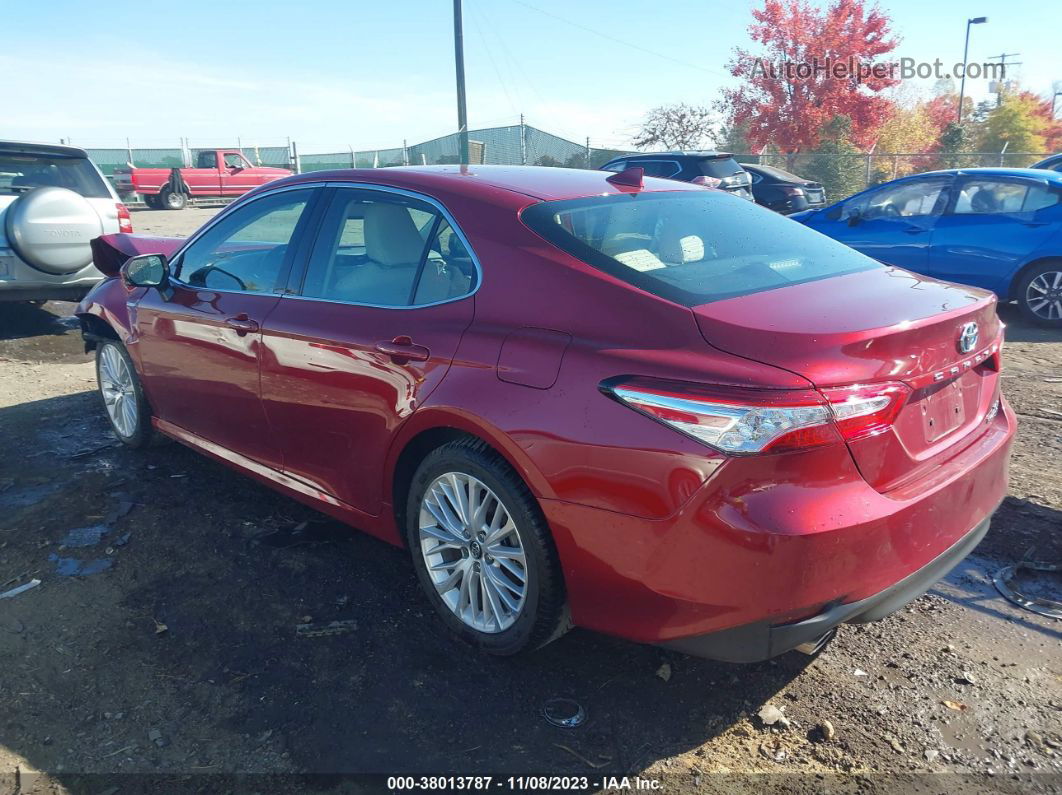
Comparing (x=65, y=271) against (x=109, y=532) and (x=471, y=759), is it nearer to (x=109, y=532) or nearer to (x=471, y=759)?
(x=109, y=532)

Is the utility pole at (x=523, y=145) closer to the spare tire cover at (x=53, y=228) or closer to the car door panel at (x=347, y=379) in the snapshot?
the spare tire cover at (x=53, y=228)

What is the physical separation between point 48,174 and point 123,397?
14.4ft

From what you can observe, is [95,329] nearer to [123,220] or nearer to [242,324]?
[242,324]

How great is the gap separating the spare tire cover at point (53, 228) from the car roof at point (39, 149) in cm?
78

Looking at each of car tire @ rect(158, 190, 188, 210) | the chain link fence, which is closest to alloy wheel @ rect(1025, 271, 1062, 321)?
the chain link fence

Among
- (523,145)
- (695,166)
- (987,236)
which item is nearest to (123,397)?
(987,236)

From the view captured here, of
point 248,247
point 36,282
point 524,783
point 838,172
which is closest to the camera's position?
point 524,783

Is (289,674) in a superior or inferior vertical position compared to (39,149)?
inferior

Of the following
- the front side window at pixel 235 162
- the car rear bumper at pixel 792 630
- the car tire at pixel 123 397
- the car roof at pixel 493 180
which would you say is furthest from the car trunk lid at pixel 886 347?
the front side window at pixel 235 162

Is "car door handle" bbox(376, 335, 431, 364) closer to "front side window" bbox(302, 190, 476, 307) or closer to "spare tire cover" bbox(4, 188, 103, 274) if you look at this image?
"front side window" bbox(302, 190, 476, 307)

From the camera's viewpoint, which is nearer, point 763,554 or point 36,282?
point 763,554

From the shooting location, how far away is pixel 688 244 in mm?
3055

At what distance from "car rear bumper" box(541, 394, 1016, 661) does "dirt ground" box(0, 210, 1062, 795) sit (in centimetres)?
41

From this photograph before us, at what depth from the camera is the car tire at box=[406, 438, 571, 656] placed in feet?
8.75
